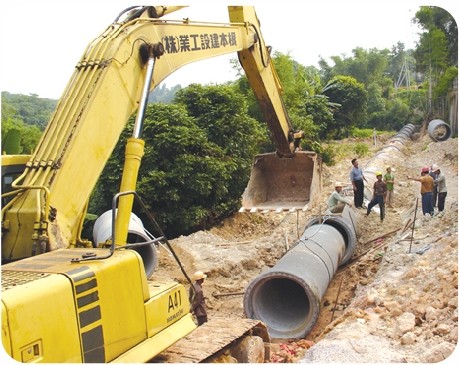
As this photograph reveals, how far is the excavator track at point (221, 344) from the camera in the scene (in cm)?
504

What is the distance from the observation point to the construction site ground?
6.06 metres

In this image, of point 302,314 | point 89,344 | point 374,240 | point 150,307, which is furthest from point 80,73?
point 374,240

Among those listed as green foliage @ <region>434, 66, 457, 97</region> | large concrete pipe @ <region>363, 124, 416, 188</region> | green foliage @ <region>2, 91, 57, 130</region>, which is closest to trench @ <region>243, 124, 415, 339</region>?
large concrete pipe @ <region>363, 124, 416, 188</region>

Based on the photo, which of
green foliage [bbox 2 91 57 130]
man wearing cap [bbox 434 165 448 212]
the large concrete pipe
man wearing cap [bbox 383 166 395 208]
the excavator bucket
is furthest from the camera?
green foliage [bbox 2 91 57 130]

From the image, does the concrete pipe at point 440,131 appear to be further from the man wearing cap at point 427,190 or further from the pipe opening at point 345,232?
the pipe opening at point 345,232

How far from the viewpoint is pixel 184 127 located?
1448 centimetres

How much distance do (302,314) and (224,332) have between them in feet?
9.52

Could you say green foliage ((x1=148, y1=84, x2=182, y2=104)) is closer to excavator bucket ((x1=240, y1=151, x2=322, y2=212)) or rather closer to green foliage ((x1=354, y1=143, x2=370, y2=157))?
excavator bucket ((x1=240, y1=151, x2=322, y2=212))

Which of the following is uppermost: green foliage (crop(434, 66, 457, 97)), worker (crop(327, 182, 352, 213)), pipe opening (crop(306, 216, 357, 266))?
green foliage (crop(434, 66, 457, 97))

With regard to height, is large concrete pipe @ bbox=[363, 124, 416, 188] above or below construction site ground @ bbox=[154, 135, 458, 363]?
above

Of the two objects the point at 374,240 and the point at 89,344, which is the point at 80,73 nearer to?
the point at 89,344

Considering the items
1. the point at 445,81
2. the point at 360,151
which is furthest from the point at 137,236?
the point at 445,81

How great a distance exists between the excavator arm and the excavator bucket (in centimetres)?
476

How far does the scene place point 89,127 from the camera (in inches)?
198
